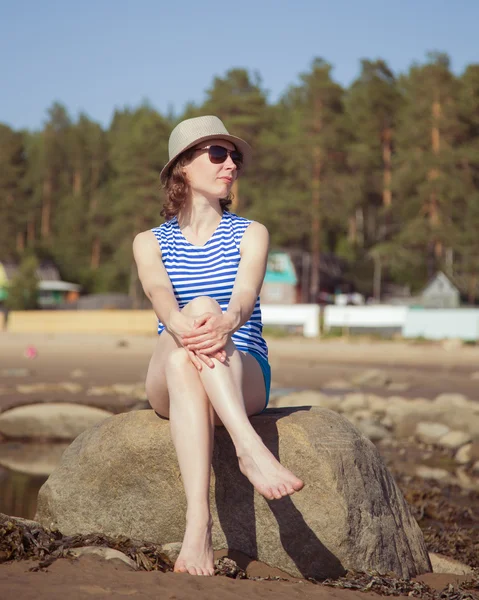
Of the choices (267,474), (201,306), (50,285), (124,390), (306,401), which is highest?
(50,285)

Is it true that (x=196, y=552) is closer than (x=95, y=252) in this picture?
Yes

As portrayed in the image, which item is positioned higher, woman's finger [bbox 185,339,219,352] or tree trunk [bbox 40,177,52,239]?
tree trunk [bbox 40,177,52,239]

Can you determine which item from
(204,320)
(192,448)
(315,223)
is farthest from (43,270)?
(192,448)

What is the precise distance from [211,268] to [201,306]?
0.33 metres

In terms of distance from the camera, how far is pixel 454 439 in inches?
325

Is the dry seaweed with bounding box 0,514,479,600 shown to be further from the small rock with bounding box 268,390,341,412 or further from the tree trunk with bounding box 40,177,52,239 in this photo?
the tree trunk with bounding box 40,177,52,239

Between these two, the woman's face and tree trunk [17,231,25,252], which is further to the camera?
tree trunk [17,231,25,252]

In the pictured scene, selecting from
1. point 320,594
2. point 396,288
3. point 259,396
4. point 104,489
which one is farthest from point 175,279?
point 396,288

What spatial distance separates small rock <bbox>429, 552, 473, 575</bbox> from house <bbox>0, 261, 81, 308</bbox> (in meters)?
44.9

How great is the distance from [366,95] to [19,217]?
24.6m

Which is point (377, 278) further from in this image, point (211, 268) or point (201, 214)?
point (211, 268)

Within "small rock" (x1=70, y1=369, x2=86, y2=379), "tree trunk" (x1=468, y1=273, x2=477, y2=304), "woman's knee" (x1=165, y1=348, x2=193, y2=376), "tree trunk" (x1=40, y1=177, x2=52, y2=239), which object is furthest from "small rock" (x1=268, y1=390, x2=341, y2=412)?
"tree trunk" (x1=40, y1=177, x2=52, y2=239)

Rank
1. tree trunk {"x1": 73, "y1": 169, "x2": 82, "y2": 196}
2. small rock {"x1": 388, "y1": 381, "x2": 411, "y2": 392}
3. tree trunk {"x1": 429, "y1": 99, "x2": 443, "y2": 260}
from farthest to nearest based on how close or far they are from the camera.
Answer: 1. tree trunk {"x1": 73, "y1": 169, "x2": 82, "y2": 196}
2. tree trunk {"x1": 429, "y1": 99, "x2": 443, "y2": 260}
3. small rock {"x1": 388, "y1": 381, "x2": 411, "y2": 392}

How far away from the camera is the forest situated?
4147 centimetres
